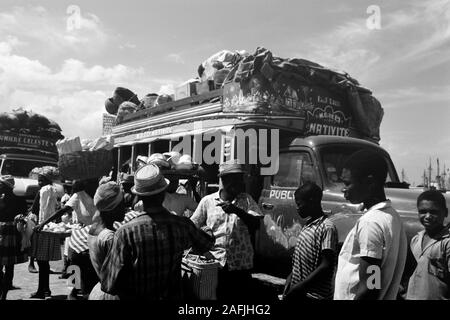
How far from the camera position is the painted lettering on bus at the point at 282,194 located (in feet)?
17.3

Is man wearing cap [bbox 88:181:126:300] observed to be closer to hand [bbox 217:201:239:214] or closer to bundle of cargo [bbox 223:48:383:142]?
hand [bbox 217:201:239:214]

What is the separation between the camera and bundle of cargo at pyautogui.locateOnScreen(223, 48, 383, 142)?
18.4ft

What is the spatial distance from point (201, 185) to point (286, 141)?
4.27 feet

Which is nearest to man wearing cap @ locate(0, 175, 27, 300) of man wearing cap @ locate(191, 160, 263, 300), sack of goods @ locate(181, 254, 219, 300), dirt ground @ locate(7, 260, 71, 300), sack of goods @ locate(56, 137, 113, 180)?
dirt ground @ locate(7, 260, 71, 300)

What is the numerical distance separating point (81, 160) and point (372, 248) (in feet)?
13.9

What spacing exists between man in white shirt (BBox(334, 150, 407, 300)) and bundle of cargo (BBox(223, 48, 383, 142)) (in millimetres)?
3328

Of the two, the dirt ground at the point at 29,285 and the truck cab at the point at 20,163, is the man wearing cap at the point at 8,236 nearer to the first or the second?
the dirt ground at the point at 29,285

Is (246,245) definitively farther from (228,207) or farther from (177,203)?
(177,203)

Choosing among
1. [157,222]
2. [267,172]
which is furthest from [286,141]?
[157,222]

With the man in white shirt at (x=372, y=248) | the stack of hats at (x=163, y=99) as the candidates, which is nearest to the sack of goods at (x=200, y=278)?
the man in white shirt at (x=372, y=248)

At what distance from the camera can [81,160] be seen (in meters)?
5.47

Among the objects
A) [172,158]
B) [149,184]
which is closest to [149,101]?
[172,158]

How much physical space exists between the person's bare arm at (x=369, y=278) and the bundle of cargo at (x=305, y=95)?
142 inches

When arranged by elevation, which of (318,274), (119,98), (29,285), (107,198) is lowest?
(29,285)
